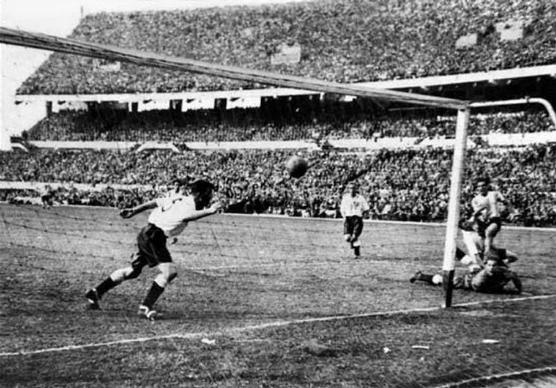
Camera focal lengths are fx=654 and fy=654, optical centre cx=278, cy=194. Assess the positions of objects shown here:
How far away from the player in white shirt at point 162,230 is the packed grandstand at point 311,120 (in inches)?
763

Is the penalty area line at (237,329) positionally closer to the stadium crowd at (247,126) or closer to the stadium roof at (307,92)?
the stadium roof at (307,92)

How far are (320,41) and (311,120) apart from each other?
6719 mm

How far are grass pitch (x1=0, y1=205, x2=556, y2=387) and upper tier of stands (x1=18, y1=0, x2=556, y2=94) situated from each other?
85.4ft

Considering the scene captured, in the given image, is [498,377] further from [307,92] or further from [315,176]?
[307,92]

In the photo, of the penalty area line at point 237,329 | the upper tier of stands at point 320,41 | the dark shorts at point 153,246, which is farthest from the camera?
the upper tier of stands at point 320,41

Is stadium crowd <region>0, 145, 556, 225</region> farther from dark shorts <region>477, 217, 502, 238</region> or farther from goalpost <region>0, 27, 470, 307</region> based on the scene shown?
goalpost <region>0, 27, 470, 307</region>

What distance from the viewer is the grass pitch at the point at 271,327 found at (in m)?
5.23

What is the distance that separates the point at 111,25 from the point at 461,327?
170ft

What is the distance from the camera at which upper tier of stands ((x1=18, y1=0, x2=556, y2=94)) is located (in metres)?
37.0

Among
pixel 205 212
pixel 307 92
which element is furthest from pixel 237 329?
pixel 307 92

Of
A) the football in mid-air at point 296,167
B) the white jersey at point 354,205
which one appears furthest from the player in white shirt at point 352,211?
the football in mid-air at point 296,167

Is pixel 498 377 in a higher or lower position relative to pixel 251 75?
lower

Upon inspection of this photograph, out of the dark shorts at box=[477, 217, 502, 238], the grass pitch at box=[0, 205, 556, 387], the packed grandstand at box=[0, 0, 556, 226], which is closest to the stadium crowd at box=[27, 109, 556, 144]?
the packed grandstand at box=[0, 0, 556, 226]

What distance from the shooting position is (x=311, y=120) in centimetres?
4259
